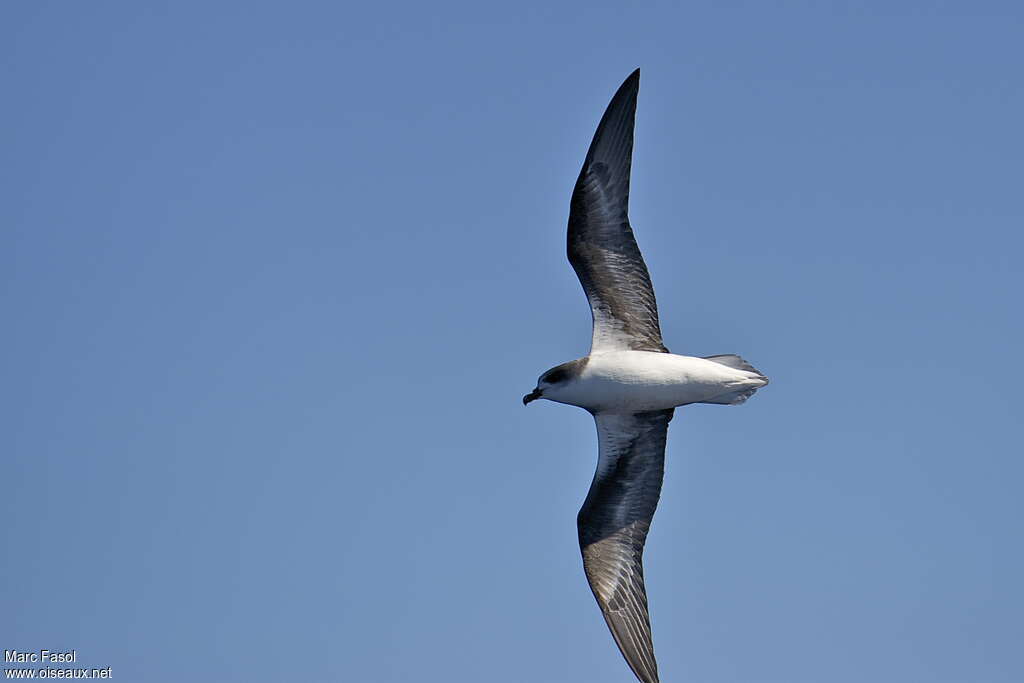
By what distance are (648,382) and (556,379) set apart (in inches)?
50.3

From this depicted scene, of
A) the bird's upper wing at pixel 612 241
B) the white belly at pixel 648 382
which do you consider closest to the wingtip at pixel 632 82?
the bird's upper wing at pixel 612 241

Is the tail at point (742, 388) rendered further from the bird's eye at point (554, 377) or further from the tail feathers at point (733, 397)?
the bird's eye at point (554, 377)

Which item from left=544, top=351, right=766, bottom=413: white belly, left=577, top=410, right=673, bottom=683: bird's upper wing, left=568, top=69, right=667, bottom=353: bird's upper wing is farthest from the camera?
left=577, top=410, right=673, bottom=683: bird's upper wing

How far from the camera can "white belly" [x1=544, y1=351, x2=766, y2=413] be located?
16.7 m

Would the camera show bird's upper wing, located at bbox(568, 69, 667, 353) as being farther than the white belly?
Yes

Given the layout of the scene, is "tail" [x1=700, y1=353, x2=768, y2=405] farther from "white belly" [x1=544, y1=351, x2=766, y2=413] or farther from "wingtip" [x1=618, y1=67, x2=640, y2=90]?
"wingtip" [x1=618, y1=67, x2=640, y2=90]

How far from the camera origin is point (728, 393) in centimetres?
1681

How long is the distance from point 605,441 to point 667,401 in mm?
1226

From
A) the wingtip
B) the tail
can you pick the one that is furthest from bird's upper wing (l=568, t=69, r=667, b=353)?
the tail

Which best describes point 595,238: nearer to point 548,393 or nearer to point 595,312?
point 595,312

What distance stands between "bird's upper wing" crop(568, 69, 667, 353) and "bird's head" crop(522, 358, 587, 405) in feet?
1.47

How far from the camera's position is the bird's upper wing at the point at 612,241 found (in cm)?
1712

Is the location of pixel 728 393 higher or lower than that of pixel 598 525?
higher

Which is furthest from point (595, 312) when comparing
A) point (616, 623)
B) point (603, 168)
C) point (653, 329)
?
point (616, 623)
